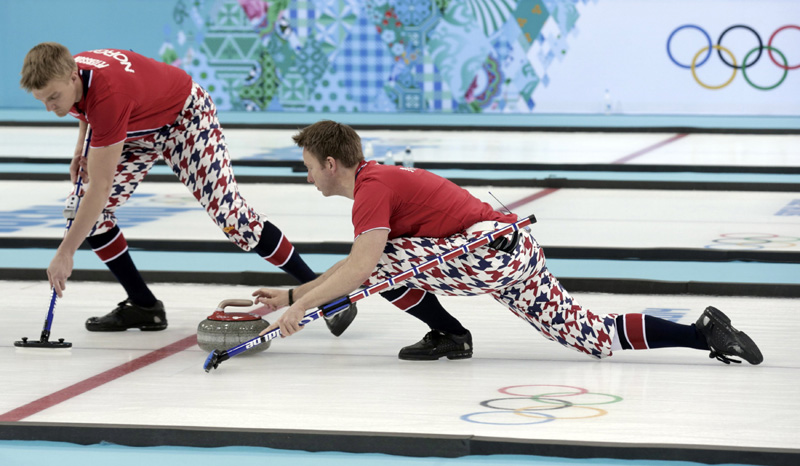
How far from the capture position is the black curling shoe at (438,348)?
3.81m

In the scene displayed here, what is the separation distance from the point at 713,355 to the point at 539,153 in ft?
26.2

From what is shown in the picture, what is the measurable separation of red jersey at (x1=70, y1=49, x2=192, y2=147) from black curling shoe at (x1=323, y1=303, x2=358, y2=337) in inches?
36.1

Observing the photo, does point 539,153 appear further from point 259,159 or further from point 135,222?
point 135,222

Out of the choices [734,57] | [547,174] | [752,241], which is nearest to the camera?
[752,241]

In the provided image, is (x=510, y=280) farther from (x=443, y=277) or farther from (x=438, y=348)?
(x=438, y=348)

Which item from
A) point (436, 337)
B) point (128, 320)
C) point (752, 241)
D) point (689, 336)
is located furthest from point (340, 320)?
point (752, 241)

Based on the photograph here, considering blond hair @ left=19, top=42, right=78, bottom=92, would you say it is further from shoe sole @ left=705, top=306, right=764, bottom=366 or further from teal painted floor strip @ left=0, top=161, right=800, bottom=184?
teal painted floor strip @ left=0, top=161, right=800, bottom=184

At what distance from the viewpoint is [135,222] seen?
721 centimetres

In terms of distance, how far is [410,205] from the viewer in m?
3.51

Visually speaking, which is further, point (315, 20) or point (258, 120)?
point (315, 20)

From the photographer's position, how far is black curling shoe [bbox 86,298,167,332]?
432 centimetres

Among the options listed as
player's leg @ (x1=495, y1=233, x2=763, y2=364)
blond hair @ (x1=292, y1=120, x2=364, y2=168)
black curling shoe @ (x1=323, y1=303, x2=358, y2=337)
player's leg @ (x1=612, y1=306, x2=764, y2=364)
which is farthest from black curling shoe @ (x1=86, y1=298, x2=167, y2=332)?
player's leg @ (x1=612, y1=306, x2=764, y2=364)

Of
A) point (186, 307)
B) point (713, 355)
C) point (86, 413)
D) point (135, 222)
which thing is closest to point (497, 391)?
point (713, 355)

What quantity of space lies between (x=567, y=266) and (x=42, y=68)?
3.01m
